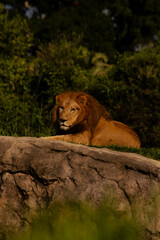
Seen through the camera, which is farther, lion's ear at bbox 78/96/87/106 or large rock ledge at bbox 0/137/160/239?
lion's ear at bbox 78/96/87/106

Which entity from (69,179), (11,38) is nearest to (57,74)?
(11,38)

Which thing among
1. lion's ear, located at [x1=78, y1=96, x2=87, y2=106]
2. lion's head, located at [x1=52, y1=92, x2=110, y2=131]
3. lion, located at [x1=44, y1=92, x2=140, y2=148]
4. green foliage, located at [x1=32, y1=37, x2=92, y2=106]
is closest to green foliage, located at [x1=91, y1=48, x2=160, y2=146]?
green foliage, located at [x1=32, y1=37, x2=92, y2=106]

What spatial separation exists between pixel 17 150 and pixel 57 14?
16.5m

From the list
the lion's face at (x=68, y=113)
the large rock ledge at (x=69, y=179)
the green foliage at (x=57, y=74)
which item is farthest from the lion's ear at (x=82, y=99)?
the green foliage at (x=57, y=74)

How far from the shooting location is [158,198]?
4.27 m

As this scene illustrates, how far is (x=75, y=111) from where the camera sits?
230 inches

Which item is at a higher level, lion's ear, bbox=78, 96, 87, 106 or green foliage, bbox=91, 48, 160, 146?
lion's ear, bbox=78, 96, 87, 106

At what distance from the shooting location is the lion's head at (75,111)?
576cm

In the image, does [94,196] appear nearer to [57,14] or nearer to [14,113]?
[14,113]

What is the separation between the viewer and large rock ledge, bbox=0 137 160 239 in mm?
4259

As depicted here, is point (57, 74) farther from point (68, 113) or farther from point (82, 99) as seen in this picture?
point (68, 113)

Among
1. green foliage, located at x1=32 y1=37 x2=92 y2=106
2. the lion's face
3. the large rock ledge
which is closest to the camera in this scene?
the large rock ledge

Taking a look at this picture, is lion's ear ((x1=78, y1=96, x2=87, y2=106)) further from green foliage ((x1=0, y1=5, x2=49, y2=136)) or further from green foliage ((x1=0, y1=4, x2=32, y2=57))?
green foliage ((x1=0, y1=4, x2=32, y2=57))

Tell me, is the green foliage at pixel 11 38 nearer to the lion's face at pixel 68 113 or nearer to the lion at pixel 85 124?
the lion at pixel 85 124
